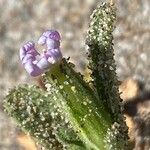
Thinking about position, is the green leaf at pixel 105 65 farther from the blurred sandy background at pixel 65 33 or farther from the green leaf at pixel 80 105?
the blurred sandy background at pixel 65 33

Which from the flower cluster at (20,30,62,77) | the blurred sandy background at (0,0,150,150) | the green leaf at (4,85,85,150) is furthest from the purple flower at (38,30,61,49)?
the blurred sandy background at (0,0,150,150)

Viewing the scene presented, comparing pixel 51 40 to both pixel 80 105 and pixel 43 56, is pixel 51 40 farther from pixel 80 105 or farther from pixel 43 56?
pixel 80 105

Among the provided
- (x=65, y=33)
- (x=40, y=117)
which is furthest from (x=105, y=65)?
(x=65, y=33)

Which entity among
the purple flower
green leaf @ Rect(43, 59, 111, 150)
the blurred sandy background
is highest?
the blurred sandy background

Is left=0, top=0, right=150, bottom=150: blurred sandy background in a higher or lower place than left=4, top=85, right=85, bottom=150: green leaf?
higher

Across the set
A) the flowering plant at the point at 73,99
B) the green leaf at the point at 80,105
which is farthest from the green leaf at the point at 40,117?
the green leaf at the point at 80,105

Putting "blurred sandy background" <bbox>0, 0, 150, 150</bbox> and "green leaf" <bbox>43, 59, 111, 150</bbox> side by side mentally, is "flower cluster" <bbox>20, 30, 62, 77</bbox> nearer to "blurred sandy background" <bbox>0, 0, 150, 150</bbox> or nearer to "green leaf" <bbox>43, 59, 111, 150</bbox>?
"green leaf" <bbox>43, 59, 111, 150</bbox>
